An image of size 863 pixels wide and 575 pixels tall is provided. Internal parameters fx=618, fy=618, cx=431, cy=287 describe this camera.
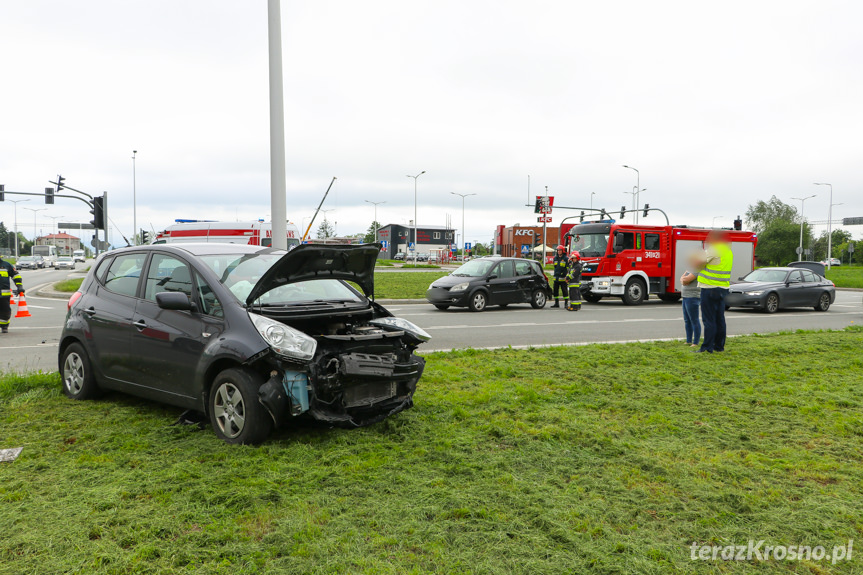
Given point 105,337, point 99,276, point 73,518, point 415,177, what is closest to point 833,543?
point 73,518

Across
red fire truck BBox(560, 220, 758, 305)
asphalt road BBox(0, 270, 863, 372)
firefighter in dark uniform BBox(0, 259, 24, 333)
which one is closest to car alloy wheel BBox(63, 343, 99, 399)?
asphalt road BBox(0, 270, 863, 372)

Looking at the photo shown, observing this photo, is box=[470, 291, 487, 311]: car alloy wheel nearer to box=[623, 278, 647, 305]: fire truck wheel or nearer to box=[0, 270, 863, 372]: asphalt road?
box=[0, 270, 863, 372]: asphalt road

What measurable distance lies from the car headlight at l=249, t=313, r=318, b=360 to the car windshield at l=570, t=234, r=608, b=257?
17.3 meters

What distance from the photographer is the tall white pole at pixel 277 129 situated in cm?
901

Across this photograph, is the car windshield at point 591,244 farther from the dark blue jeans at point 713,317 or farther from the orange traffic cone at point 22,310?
the orange traffic cone at point 22,310

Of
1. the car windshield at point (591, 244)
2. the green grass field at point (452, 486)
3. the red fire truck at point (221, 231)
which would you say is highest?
the red fire truck at point (221, 231)

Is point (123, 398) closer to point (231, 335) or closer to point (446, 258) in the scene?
point (231, 335)

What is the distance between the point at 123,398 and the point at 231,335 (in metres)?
2.29

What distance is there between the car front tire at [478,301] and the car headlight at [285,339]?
1255 cm

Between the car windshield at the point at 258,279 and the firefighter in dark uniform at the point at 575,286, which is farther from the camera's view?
the firefighter in dark uniform at the point at 575,286

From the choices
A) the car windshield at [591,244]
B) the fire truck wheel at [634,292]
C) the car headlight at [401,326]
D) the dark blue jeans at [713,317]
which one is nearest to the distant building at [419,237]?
the car windshield at [591,244]

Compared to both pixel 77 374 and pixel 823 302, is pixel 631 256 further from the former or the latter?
pixel 77 374

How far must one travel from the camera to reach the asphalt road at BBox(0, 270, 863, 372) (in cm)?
1046

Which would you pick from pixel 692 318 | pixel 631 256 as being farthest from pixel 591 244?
pixel 692 318
